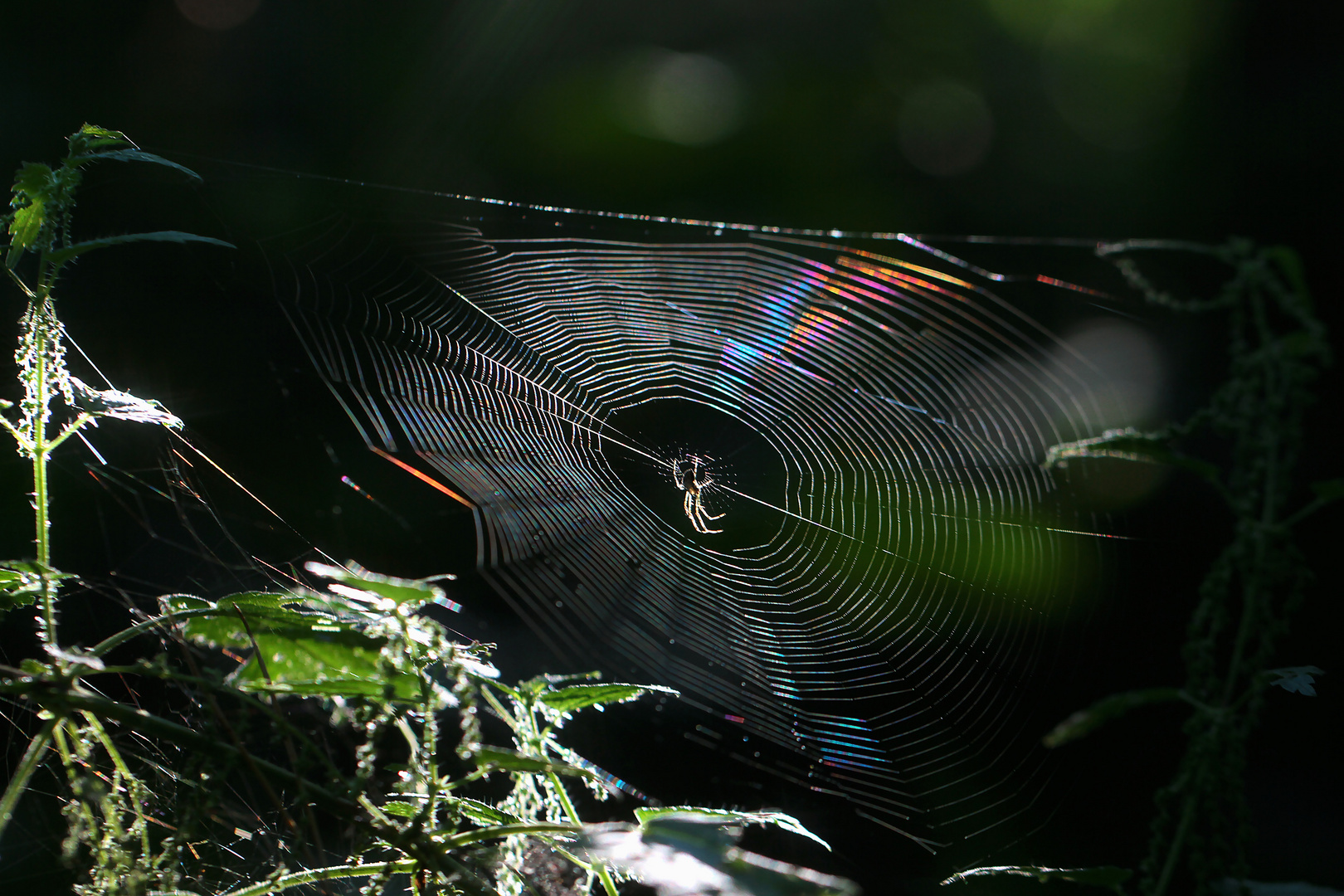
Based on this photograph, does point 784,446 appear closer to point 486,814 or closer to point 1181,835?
point 486,814

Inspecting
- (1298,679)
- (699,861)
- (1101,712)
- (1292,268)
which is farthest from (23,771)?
(1298,679)

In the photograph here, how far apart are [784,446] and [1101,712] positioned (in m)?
2.06

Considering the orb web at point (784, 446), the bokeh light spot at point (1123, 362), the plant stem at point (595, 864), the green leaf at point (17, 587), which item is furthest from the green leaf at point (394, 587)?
the bokeh light spot at point (1123, 362)

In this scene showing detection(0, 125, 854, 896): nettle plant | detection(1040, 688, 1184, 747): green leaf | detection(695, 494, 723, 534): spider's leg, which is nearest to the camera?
detection(1040, 688, 1184, 747): green leaf

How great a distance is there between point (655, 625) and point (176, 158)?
1363mm

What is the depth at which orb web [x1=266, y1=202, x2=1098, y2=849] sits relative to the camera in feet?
5.30

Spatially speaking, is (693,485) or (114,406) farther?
(693,485)

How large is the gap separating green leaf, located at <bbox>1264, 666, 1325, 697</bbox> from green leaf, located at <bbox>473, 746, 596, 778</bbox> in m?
0.53

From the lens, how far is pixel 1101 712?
1.03ft

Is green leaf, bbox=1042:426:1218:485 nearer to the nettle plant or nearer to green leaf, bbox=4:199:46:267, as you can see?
the nettle plant

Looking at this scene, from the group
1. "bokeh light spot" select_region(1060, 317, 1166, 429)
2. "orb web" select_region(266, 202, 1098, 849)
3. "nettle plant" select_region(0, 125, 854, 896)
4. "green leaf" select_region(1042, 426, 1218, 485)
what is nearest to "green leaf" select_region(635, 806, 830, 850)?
"nettle plant" select_region(0, 125, 854, 896)

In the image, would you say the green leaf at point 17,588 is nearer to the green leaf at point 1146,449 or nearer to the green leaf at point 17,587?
the green leaf at point 17,587

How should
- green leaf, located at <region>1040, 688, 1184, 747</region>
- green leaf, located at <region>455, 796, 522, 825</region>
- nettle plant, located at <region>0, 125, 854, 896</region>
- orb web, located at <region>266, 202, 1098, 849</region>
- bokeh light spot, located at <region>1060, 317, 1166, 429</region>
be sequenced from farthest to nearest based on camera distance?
1. bokeh light spot, located at <region>1060, 317, 1166, 429</region>
2. orb web, located at <region>266, 202, 1098, 849</region>
3. green leaf, located at <region>455, 796, 522, 825</region>
4. nettle plant, located at <region>0, 125, 854, 896</region>
5. green leaf, located at <region>1040, 688, 1184, 747</region>

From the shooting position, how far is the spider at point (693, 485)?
2.65m
